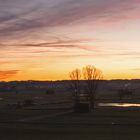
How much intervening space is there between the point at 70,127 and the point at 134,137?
30.2 feet

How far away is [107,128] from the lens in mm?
39156

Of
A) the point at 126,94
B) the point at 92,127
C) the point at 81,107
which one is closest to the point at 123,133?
the point at 92,127

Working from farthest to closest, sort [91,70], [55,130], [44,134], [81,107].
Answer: [91,70]
[81,107]
[55,130]
[44,134]

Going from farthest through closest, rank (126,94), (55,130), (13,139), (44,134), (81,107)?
(126,94) → (81,107) → (55,130) → (44,134) → (13,139)

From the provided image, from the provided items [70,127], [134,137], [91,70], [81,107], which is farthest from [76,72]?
[134,137]

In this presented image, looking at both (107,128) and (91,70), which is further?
(91,70)

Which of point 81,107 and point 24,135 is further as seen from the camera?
point 81,107

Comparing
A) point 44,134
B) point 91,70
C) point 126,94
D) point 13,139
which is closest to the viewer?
point 13,139

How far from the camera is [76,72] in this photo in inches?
5002

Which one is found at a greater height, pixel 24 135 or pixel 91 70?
pixel 91 70

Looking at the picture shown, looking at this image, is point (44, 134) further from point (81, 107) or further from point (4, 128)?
point (81, 107)

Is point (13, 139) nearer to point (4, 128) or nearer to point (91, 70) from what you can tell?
point (4, 128)

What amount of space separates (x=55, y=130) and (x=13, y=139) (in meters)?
6.53

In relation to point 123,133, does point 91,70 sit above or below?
above
